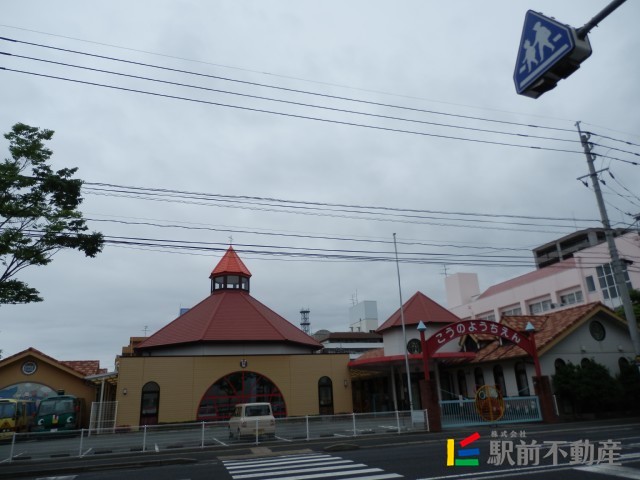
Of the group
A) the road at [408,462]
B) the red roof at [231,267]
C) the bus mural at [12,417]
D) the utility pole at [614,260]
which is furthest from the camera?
the red roof at [231,267]

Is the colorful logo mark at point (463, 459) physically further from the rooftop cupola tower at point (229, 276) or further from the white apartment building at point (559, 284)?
the rooftop cupola tower at point (229, 276)

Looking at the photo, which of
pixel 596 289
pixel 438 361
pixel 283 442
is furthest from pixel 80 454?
pixel 596 289

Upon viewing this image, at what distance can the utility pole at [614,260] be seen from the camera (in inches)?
751

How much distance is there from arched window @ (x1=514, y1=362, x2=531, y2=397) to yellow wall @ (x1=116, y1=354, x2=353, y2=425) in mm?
11609

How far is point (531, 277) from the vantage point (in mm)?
59750

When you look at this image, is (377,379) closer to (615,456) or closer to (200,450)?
(200,450)

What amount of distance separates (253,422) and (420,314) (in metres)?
16.2

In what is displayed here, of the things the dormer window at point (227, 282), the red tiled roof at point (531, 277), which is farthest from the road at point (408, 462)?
the red tiled roof at point (531, 277)

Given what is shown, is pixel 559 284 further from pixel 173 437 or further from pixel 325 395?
pixel 173 437

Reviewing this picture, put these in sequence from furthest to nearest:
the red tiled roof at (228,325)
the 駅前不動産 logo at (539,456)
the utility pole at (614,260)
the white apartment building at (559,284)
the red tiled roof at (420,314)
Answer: the white apartment building at (559,284)
the red tiled roof at (420,314)
the red tiled roof at (228,325)
the utility pole at (614,260)
the 駅前不動産 logo at (539,456)

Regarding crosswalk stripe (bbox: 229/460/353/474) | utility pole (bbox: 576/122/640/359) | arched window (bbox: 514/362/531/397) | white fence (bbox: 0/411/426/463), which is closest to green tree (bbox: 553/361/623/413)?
arched window (bbox: 514/362/531/397)

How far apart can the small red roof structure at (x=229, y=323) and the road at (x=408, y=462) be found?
1364 centimetres

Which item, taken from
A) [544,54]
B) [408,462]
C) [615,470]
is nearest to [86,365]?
[408,462]

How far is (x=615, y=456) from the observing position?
11125mm
